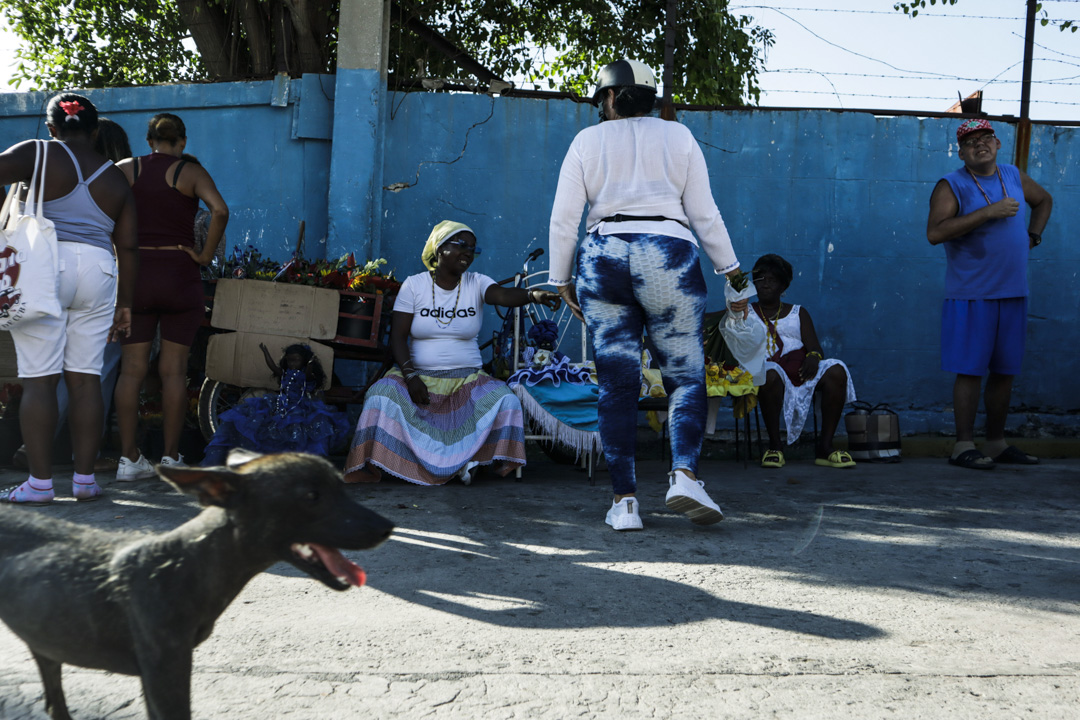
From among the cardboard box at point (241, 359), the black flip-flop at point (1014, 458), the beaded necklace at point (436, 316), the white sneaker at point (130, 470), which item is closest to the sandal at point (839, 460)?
the black flip-flop at point (1014, 458)

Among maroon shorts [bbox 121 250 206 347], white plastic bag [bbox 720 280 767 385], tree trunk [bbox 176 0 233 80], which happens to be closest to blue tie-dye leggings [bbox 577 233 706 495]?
white plastic bag [bbox 720 280 767 385]

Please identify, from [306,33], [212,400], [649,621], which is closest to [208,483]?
[649,621]

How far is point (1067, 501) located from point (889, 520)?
1254 millimetres

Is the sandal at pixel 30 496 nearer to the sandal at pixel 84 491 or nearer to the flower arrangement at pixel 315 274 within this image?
the sandal at pixel 84 491

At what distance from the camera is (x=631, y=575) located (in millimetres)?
3637

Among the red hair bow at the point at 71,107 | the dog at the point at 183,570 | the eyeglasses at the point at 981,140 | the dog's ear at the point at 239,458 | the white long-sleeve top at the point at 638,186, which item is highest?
the eyeglasses at the point at 981,140

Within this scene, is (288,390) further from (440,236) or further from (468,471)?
(440,236)

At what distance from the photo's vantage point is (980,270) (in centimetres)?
644

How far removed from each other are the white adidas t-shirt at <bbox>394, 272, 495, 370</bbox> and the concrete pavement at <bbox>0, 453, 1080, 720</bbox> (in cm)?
120

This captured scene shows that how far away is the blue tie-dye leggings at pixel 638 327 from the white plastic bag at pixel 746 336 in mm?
328

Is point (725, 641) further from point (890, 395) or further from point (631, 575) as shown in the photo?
point (890, 395)

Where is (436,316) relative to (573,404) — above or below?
above

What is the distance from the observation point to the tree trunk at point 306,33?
7.88m

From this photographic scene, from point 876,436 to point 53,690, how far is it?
5728 millimetres
